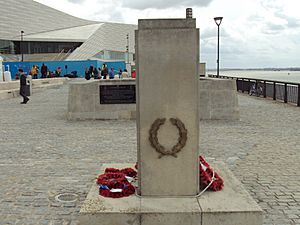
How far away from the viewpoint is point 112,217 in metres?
3.54

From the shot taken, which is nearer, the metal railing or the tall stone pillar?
the tall stone pillar

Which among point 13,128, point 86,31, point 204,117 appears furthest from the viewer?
point 86,31

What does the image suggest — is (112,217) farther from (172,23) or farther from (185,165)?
(172,23)

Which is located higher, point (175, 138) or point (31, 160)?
point (175, 138)

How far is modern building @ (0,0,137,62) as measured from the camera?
69.5 meters

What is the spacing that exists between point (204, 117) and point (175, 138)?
759 centimetres

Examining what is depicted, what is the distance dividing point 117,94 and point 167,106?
25.0 ft

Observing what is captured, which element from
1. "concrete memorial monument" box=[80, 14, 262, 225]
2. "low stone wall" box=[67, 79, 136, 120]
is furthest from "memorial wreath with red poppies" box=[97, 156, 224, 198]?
"low stone wall" box=[67, 79, 136, 120]

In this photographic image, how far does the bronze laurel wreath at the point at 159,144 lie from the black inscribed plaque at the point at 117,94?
24.0 ft

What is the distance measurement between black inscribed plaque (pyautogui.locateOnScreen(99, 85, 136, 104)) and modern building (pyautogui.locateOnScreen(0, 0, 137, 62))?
→ 55546 millimetres

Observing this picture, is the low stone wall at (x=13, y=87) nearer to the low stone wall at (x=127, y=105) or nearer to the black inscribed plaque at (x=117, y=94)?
the low stone wall at (x=127, y=105)

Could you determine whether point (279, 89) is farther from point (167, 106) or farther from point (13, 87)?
point (13, 87)

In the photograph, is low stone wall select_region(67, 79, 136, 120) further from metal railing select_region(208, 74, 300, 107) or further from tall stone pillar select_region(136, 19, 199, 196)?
metal railing select_region(208, 74, 300, 107)

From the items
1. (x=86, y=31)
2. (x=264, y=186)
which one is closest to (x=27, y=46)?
(x=86, y=31)
